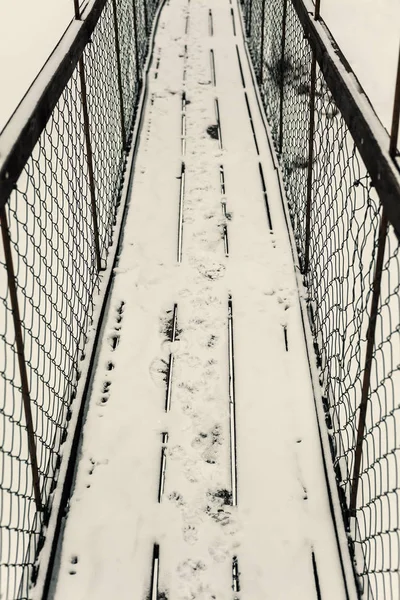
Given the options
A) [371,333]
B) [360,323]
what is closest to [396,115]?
[371,333]

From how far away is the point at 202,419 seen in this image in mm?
2492

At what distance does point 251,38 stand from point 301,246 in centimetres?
378

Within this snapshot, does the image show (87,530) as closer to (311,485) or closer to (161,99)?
(311,485)

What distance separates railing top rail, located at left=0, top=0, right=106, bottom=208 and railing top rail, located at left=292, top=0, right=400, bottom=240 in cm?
91

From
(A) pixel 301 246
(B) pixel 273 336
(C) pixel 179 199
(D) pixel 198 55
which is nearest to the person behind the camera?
(B) pixel 273 336

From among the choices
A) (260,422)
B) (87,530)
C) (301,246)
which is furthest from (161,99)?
(87,530)

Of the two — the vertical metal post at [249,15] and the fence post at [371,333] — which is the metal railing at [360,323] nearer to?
the fence post at [371,333]

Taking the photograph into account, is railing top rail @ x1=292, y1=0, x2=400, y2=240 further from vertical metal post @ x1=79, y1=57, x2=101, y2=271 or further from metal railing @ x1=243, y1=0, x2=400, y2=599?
vertical metal post @ x1=79, y1=57, x2=101, y2=271

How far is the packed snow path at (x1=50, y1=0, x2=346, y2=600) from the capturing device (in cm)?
201

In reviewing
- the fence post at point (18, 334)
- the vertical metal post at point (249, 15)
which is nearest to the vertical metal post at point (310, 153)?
the fence post at point (18, 334)

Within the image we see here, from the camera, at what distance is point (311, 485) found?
2.24m

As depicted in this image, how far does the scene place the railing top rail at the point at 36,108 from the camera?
1.67m

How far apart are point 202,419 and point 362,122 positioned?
4.01ft

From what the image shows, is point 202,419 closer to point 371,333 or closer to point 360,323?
point 360,323
